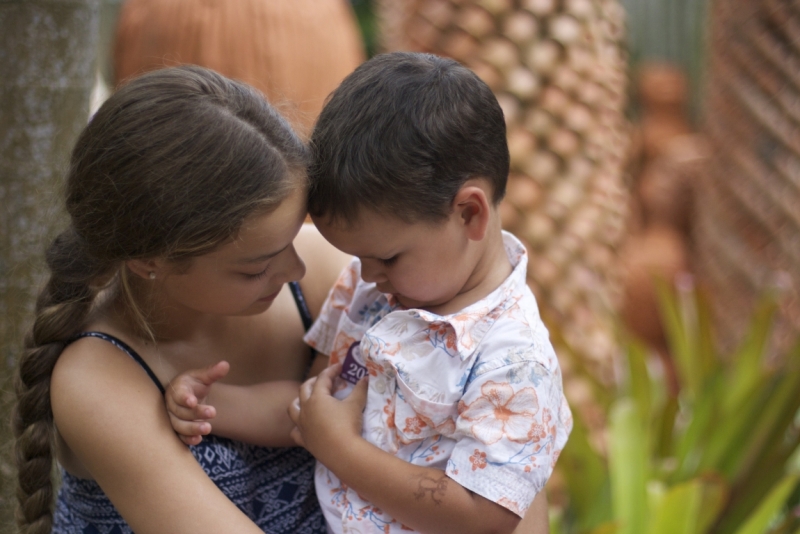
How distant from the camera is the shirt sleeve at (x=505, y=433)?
119 centimetres

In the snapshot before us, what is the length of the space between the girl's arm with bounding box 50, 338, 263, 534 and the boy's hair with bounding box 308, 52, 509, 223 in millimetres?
433

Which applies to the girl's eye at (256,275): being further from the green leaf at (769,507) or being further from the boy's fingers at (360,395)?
the green leaf at (769,507)

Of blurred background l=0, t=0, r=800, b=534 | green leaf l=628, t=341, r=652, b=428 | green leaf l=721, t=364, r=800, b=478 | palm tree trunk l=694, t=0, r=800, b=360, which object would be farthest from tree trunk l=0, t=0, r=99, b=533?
palm tree trunk l=694, t=0, r=800, b=360

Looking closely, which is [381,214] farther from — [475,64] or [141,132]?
[475,64]

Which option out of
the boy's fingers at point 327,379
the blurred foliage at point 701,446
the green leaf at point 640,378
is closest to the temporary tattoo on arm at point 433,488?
the boy's fingers at point 327,379

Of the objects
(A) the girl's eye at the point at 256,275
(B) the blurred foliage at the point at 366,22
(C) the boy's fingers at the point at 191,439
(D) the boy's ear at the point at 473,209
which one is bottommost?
(B) the blurred foliage at the point at 366,22

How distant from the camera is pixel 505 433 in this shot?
119cm

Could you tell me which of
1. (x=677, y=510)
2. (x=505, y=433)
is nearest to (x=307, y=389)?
(x=505, y=433)

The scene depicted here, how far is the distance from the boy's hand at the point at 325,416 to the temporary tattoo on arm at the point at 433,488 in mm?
139

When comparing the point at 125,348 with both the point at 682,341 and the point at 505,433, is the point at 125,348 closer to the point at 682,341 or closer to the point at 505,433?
the point at 505,433

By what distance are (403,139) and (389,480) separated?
0.52m

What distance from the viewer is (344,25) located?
2.97 metres

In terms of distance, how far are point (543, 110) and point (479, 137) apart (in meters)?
1.76

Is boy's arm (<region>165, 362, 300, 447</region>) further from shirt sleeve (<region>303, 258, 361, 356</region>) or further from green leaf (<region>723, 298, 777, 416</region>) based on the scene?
green leaf (<region>723, 298, 777, 416</region>)
